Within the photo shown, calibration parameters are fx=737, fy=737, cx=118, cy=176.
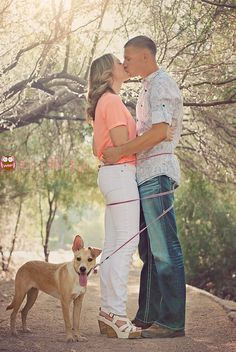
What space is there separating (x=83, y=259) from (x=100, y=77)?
4.27ft

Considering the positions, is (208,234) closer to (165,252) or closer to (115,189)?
(165,252)

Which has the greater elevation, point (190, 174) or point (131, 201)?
point (190, 174)

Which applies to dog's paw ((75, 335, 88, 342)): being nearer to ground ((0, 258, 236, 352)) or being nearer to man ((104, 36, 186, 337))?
ground ((0, 258, 236, 352))

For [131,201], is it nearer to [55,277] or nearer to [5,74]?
[55,277]

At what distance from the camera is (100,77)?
527cm

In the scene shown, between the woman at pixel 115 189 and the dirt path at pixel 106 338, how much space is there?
0.20 metres

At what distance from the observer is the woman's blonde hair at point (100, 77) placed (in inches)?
207

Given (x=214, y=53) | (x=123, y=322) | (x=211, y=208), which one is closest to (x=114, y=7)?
(x=214, y=53)

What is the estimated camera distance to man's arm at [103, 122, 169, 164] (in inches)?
197

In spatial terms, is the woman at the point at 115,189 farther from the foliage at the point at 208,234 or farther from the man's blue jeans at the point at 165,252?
the foliage at the point at 208,234

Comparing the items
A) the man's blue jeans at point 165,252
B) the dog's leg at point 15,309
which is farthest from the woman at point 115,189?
the dog's leg at point 15,309

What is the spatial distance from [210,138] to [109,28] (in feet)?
6.55

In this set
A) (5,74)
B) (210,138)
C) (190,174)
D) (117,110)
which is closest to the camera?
(117,110)

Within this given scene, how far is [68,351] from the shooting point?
4703 mm
